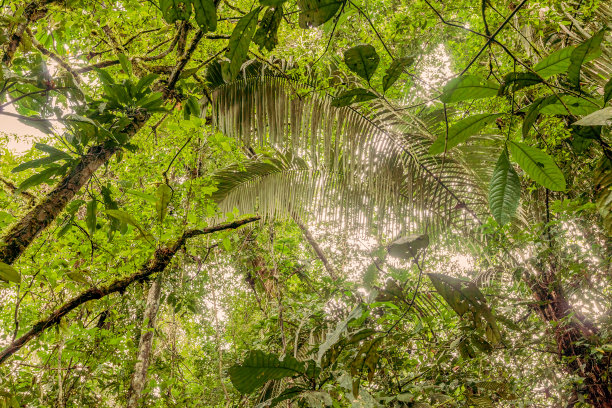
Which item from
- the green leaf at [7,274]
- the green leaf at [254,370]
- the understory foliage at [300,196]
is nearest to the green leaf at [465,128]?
the understory foliage at [300,196]

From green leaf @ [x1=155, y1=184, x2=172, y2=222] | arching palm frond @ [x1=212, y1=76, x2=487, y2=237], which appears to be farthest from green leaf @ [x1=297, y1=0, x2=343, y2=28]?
arching palm frond @ [x1=212, y1=76, x2=487, y2=237]

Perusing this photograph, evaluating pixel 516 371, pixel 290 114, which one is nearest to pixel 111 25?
pixel 290 114

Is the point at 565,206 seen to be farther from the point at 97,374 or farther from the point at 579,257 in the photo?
the point at 97,374

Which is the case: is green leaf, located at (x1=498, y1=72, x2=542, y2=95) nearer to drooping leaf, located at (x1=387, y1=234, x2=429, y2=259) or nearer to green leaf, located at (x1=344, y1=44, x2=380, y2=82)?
green leaf, located at (x1=344, y1=44, x2=380, y2=82)

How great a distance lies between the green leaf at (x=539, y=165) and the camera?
25.0 inches

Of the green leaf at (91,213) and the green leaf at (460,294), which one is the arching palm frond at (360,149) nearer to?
the green leaf at (460,294)

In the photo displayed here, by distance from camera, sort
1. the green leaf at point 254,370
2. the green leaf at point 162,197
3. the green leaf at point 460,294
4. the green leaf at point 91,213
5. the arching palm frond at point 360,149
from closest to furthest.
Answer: the green leaf at point 254,370
the green leaf at point 460,294
the green leaf at point 91,213
the green leaf at point 162,197
the arching palm frond at point 360,149

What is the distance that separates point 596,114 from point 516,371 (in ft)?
10.1

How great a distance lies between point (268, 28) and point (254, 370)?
853 millimetres

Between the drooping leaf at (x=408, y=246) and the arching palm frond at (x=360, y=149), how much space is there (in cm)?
138

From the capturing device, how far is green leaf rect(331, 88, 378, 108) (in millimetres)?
715

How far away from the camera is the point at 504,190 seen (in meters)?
0.65

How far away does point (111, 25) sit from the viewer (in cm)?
252

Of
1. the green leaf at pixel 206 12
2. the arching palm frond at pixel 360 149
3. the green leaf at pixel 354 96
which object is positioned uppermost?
the arching palm frond at pixel 360 149
